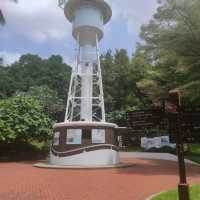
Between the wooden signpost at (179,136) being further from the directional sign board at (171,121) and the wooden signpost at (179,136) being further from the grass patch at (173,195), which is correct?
the grass patch at (173,195)

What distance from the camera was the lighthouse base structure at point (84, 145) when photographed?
23.0 metres

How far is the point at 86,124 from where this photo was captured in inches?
914

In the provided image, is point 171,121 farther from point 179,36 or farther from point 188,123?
point 179,36

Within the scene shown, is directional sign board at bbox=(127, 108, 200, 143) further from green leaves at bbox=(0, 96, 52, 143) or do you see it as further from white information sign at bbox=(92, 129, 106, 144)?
green leaves at bbox=(0, 96, 52, 143)

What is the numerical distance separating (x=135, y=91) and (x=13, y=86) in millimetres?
25158

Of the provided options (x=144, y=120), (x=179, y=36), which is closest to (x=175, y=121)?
(x=144, y=120)

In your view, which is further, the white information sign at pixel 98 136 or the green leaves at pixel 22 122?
the green leaves at pixel 22 122

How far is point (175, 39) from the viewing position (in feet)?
63.9

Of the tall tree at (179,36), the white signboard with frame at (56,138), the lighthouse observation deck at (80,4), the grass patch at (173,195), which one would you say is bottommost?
the grass patch at (173,195)

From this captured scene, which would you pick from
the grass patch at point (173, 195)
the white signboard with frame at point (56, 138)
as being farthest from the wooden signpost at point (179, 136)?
the white signboard with frame at point (56, 138)

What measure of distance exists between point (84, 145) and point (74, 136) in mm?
1036

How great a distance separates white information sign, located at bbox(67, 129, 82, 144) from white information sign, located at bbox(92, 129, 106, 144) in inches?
42.0

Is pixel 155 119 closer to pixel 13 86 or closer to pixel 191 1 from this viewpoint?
pixel 191 1

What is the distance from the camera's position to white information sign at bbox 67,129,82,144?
23.3m
